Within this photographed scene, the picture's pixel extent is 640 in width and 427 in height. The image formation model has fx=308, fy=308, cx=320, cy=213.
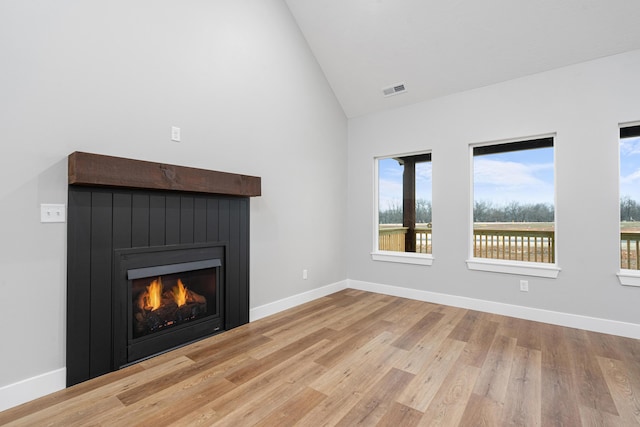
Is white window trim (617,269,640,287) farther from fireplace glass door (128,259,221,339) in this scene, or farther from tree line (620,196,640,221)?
fireplace glass door (128,259,221,339)

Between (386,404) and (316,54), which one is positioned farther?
(316,54)

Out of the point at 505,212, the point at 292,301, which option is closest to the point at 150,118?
the point at 292,301

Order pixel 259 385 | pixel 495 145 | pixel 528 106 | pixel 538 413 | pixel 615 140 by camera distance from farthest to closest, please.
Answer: pixel 495 145 < pixel 528 106 < pixel 615 140 < pixel 259 385 < pixel 538 413

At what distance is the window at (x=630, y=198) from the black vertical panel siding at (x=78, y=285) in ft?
15.3

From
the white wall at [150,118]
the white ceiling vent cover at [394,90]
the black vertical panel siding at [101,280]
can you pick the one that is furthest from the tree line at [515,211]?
the black vertical panel siding at [101,280]

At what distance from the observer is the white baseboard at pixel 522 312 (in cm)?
296

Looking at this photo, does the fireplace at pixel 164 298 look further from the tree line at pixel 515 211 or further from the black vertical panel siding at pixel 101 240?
the tree line at pixel 515 211

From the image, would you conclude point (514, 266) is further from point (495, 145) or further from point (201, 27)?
point (201, 27)

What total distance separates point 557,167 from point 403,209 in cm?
185

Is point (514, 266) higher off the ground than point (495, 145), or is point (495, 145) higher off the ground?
point (495, 145)

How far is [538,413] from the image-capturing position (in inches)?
71.1

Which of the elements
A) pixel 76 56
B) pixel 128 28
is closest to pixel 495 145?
pixel 128 28

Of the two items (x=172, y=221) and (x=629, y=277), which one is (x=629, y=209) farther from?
(x=172, y=221)

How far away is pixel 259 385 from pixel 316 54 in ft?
13.1
